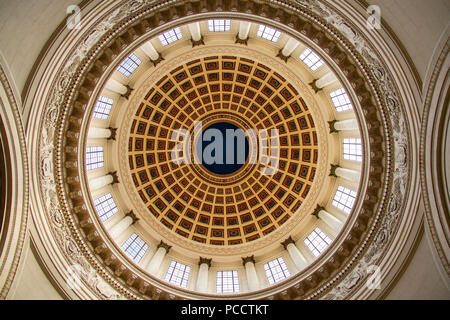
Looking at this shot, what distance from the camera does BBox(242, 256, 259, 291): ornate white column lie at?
24728mm

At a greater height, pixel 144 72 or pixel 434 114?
pixel 144 72

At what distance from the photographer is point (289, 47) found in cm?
2550

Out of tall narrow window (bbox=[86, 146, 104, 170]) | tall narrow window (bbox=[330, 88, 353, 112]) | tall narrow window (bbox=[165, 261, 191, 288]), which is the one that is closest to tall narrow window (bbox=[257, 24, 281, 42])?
tall narrow window (bbox=[330, 88, 353, 112])

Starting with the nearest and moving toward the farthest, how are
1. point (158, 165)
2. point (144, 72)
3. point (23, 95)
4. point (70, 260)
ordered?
point (23, 95) → point (70, 260) → point (144, 72) → point (158, 165)

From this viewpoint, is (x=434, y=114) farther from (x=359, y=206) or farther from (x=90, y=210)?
(x=90, y=210)

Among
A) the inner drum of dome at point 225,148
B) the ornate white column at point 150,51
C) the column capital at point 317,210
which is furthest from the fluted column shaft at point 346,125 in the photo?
the ornate white column at point 150,51

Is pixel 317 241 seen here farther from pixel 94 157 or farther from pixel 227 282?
pixel 94 157

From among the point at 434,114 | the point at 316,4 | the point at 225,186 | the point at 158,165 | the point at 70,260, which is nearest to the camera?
the point at 434,114

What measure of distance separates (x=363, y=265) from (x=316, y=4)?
14.7m

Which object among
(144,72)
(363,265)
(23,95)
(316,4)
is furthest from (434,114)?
(144,72)

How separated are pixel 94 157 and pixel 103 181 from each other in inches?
77.8

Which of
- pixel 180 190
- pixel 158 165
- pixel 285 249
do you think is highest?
pixel 158 165

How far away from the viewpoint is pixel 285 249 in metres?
28.4

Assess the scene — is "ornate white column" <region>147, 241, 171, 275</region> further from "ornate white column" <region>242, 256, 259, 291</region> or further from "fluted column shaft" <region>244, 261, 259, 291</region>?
"fluted column shaft" <region>244, 261, 259, 291</region>
